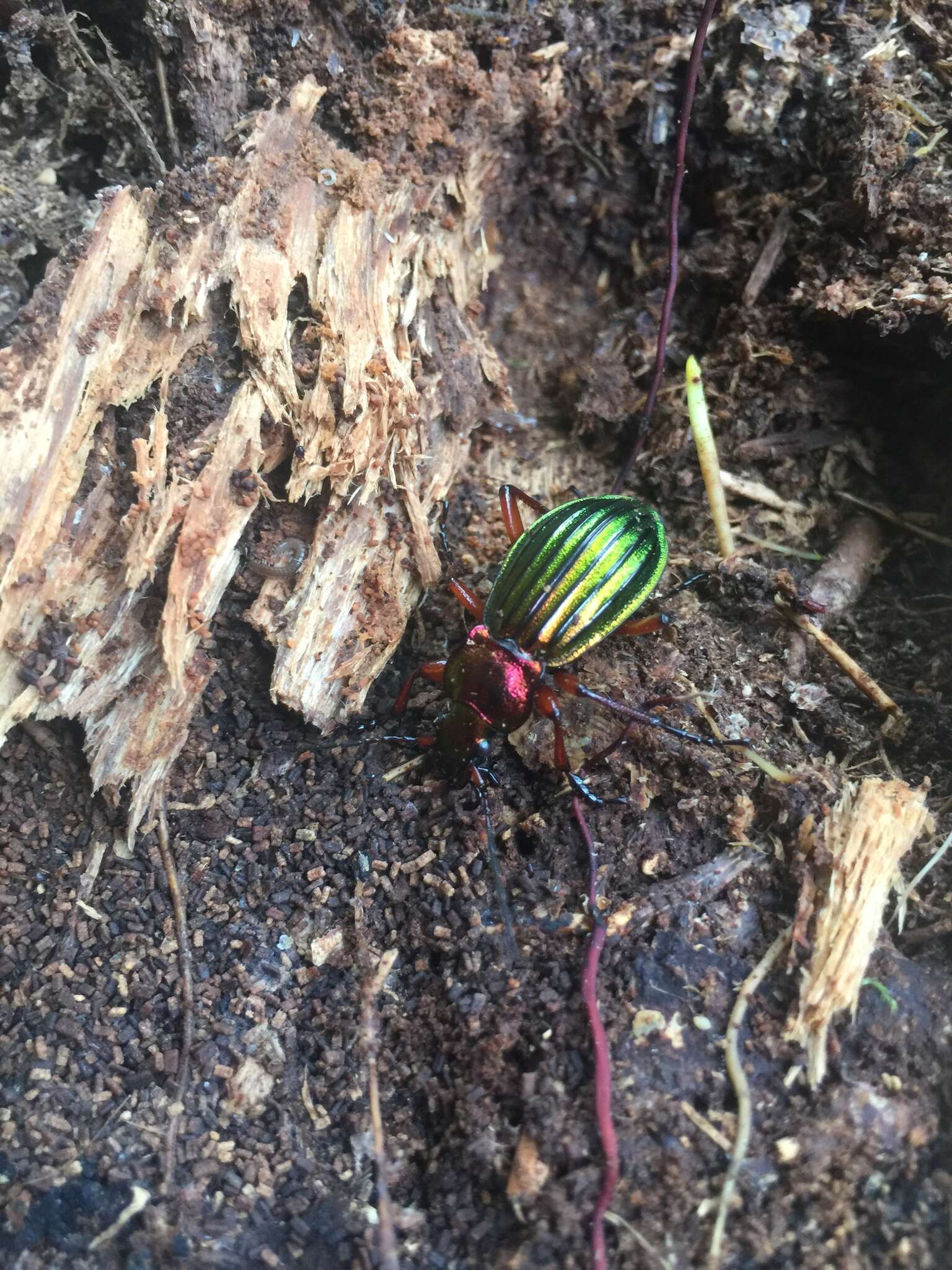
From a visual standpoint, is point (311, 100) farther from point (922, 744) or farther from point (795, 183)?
point (922, 744)

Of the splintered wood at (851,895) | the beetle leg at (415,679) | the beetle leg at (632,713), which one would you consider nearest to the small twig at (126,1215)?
the beetle leg at (415,679)

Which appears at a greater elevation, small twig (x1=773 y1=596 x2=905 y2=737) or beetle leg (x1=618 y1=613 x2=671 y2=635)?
small twig (x1=773 y1=596 x2=905 y2=737)

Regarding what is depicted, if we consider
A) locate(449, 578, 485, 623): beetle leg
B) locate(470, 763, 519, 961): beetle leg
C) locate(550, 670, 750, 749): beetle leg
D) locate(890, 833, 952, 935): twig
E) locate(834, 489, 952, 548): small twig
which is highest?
locate(834, 489, 952, 548): small twig

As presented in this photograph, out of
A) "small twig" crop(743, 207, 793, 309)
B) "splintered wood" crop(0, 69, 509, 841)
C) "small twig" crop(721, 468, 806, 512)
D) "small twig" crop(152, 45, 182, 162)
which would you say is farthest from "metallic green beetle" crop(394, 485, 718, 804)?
"small twig" crop(152, 45, 182, 162)

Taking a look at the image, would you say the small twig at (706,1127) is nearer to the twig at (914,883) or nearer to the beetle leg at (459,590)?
the twig at (914,883)

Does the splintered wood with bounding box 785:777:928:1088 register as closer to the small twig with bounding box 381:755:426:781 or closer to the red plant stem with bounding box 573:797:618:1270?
the red plant stem with bounding box 573:797:618:1270

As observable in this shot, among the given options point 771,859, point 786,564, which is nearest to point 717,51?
point 786,564
